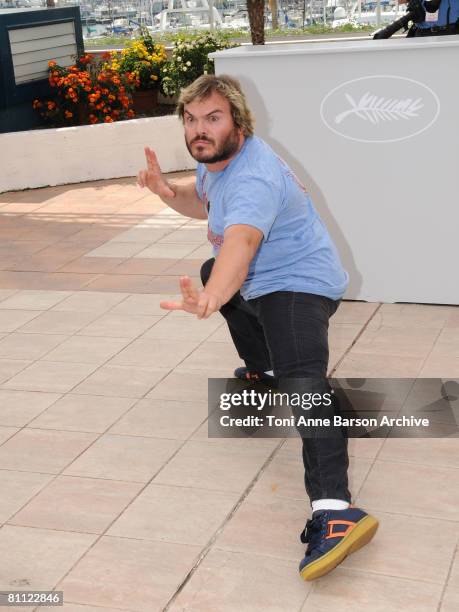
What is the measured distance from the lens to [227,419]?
4543 mm

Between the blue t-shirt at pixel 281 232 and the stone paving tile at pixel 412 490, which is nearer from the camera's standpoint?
the blue t-shirt at pixel 281 232

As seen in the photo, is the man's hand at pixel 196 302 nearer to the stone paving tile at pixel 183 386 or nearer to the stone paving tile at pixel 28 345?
the stone paving tile at pixel 183 386

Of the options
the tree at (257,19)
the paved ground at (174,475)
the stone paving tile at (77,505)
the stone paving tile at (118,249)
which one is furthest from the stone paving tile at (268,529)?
the tree at (257,19)

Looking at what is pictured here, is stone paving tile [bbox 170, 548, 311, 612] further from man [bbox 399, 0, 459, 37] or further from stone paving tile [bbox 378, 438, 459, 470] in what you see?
man [bbox 399, 0, 459, 37]

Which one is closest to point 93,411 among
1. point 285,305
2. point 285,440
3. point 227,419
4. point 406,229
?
point 227,419

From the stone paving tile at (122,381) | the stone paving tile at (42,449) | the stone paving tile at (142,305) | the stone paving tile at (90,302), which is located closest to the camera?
the stone paving tile at (42,449)

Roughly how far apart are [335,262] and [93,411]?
1.61 m

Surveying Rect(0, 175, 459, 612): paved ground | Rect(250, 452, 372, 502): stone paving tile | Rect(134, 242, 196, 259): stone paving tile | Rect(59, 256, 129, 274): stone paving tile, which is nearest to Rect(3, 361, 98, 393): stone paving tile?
Rect(0, 175, 459, 612): paved ground

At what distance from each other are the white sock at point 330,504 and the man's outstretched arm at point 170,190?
4.70 ft

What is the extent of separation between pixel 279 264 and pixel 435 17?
4.27 metres

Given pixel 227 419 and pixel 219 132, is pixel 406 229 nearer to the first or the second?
pixel 227 419

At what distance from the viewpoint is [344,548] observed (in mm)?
3223

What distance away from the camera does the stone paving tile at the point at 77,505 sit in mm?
3666

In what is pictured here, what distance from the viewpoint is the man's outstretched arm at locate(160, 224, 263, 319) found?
9.90 ft
